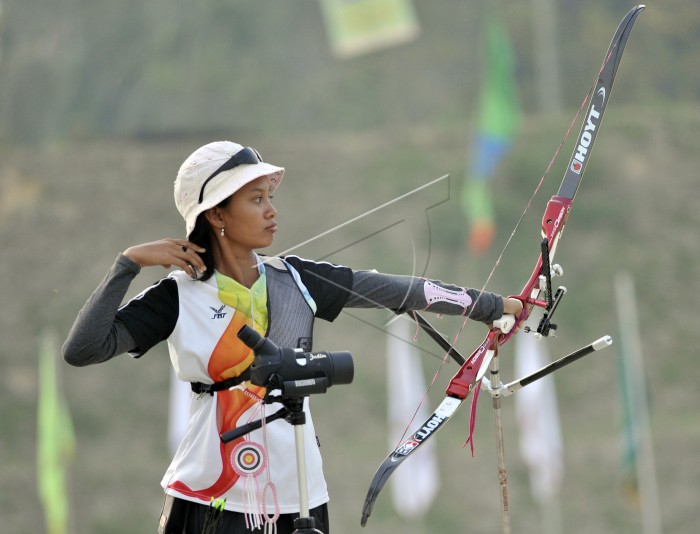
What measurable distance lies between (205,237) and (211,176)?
185 mm

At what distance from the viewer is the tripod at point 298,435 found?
113 inches

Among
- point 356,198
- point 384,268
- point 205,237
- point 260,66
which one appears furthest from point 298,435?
point 260,66

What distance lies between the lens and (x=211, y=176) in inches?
125

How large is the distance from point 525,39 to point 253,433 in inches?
1030

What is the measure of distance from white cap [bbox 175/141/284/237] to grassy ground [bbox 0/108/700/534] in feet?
48.5

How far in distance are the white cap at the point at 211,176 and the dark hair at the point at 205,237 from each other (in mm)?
29

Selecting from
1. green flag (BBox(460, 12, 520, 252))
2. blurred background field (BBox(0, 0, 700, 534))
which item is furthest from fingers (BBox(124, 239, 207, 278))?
green flag (BBox(460, 12, 520, 252))

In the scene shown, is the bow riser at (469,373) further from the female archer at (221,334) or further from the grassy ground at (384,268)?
the grassy ground at (384,268)

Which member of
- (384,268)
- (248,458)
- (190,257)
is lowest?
(248,458)

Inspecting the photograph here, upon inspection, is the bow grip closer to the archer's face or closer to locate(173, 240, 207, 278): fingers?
the archer's face

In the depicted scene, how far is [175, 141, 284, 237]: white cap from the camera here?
3.15m

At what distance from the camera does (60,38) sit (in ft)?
92.9

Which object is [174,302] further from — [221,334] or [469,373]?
[469,373]

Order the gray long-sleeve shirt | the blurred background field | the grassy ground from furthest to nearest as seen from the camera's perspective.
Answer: the blurred background field < the grassy ground < the gray long-sleeve shirt
